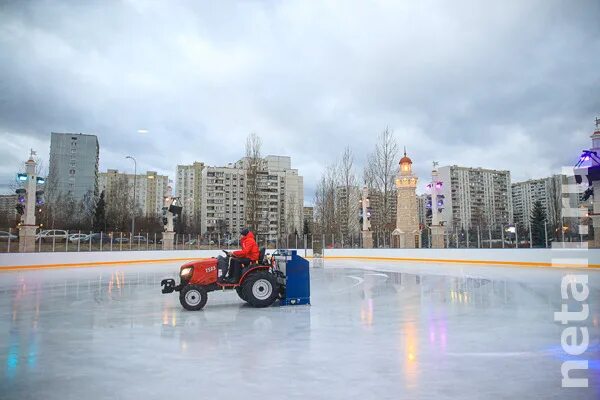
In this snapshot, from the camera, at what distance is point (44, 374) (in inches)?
173

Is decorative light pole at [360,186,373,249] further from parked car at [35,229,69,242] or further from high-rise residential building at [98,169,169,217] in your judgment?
high-rise residential building at [98,169,169,217]

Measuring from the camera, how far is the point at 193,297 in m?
8.86

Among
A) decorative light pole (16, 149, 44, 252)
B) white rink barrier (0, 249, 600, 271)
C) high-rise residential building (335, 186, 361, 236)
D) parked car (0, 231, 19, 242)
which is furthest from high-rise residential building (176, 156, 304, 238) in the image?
parked car (0, 231, 19, 242)

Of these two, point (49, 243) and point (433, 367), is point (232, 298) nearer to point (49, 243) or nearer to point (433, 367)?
point (433, 367)

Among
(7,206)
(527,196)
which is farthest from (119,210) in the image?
(527,196)

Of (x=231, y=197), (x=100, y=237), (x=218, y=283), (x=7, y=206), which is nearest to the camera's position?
(x=218, y=283)

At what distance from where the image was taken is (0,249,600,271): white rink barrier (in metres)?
20.7

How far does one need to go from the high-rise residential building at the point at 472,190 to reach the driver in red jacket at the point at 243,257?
103962 millimetres

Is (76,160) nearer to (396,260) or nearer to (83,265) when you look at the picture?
(83,265)

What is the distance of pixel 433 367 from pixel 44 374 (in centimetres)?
407

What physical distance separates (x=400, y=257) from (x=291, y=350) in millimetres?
27409

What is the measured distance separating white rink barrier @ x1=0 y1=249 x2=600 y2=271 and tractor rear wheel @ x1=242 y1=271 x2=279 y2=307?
1705 cm

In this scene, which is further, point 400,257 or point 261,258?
point 400,257

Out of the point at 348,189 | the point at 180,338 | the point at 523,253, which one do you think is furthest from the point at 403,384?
the point at 348,189
